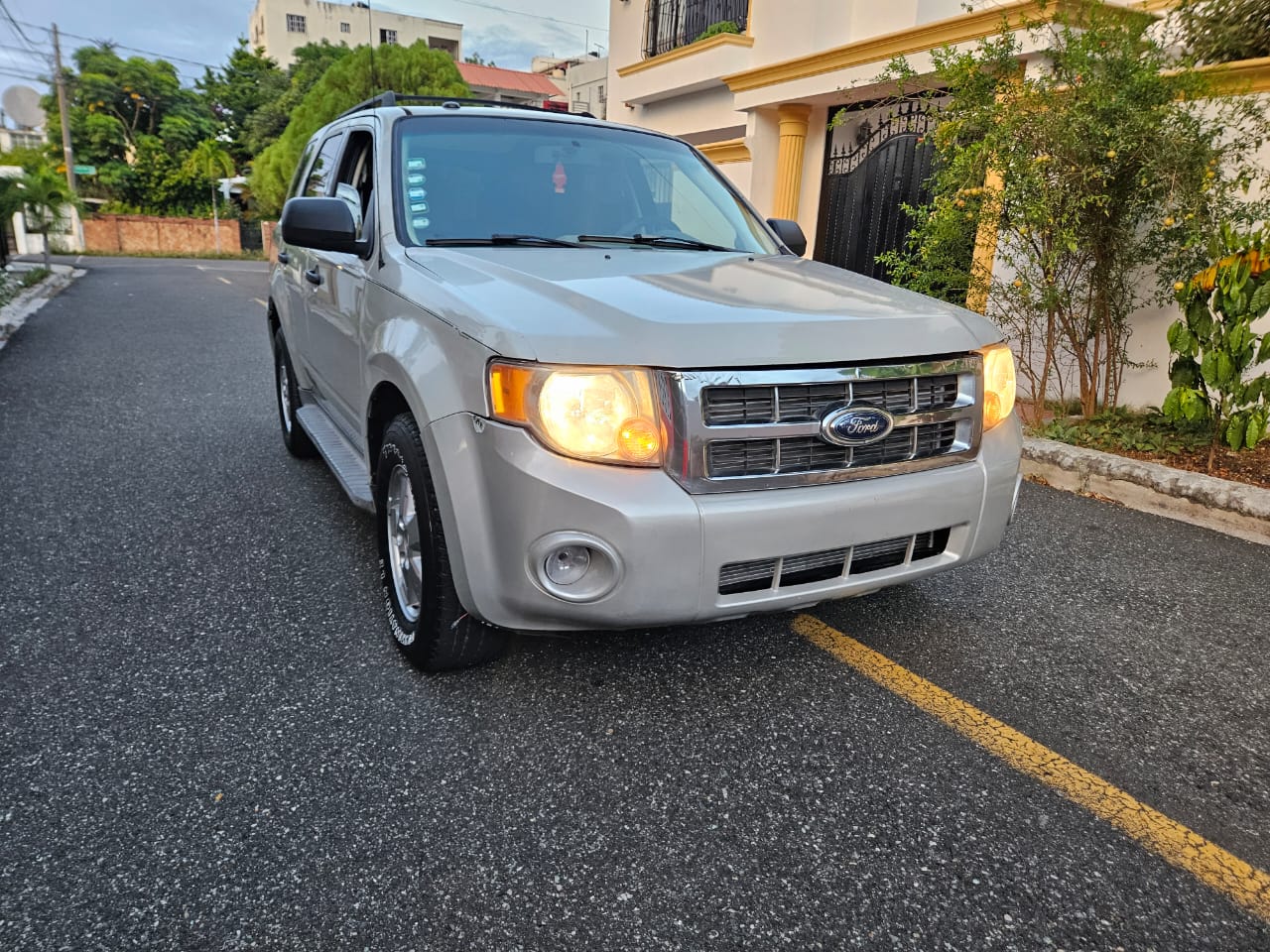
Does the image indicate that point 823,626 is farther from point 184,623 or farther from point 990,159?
point 990,159

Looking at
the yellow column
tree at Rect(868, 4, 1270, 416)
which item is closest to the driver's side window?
tree at Rect(868, 4, 1270, 416)

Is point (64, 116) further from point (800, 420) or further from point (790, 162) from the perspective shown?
point (800, 420)

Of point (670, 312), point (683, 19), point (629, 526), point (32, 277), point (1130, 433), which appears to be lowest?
point (32, 277)

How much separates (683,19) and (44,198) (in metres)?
16.3

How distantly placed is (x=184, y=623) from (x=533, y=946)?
6.84 feet

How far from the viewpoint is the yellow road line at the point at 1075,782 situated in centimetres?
217

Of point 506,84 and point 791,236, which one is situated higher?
point 506,84

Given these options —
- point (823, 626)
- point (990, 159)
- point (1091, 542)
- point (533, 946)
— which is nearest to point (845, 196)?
point (990, 159)

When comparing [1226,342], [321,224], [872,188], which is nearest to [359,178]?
[321,224]

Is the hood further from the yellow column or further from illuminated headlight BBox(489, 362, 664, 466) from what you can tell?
the yellow column

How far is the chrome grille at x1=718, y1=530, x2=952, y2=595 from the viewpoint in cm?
242

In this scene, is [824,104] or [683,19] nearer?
[824,104]

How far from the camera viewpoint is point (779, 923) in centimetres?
200

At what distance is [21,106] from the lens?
30766 mm
